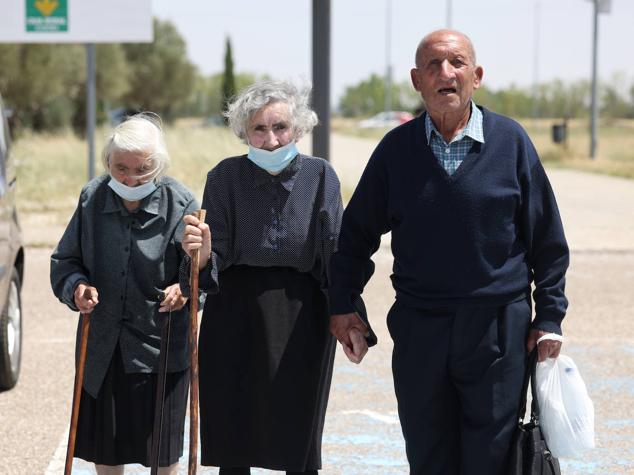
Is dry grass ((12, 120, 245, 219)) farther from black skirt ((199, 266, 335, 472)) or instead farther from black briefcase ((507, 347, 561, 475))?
black briefcase ((507, 347, 561, 475))

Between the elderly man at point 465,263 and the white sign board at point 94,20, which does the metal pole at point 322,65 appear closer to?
the white sign board at point 94,20

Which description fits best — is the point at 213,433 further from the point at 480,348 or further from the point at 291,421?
the point at 480,348

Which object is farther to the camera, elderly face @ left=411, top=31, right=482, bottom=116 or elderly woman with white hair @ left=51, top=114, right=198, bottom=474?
elderly woman with white hair @ left=51, top=114, right=198, bottom=474

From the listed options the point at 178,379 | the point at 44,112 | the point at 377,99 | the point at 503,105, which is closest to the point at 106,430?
the point at 178,379

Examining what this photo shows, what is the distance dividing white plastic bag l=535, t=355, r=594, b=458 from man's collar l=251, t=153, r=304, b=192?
1.09 m

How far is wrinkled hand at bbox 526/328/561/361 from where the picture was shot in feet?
12.0

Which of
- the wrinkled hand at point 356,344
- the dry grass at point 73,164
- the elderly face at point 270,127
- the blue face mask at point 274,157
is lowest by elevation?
the dry grass at point 73,164

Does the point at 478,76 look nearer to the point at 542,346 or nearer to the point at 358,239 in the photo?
the point at 358,239

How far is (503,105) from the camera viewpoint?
13375 cm

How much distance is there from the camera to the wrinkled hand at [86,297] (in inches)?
159

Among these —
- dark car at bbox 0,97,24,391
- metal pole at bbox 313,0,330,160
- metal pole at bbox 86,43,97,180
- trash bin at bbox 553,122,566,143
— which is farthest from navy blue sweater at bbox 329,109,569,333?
trash bin at bbox 553,122,566,143

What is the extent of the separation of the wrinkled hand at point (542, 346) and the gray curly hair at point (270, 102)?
108 centimetres

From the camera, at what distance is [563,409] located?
3.64m

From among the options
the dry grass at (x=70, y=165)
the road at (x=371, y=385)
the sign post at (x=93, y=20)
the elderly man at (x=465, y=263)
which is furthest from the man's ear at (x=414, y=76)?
the dry grass at (x=70, y=165)
